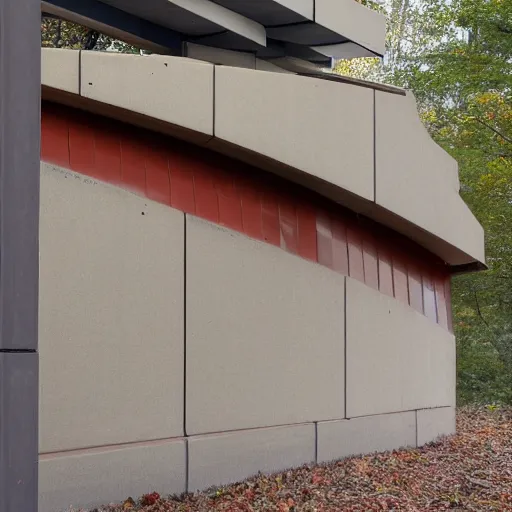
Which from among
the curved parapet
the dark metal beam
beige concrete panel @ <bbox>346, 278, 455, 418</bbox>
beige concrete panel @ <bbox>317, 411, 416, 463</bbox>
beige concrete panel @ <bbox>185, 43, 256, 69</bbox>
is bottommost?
beige concrete panel @ <bbox>317, 411, 416, 463</bbox>

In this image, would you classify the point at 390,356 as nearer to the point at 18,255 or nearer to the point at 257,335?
the point at 257,335

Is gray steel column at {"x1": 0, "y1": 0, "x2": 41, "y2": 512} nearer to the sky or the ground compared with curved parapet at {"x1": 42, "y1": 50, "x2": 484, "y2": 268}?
nearer to the ground

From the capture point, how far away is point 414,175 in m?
7.44

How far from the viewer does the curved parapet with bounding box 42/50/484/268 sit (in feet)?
17.0

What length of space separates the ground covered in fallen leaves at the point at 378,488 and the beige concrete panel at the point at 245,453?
0.09 metres

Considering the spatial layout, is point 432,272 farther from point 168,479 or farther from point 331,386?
point 168,479

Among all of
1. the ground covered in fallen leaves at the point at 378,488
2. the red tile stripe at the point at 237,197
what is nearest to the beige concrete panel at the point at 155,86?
the red tile stripe at the point at 237,197

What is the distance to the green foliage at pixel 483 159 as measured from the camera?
12977mm

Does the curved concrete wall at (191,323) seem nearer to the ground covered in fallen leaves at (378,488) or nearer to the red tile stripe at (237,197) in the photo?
the red tile stripe at (237,197)

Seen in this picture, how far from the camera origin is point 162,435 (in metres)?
5.40

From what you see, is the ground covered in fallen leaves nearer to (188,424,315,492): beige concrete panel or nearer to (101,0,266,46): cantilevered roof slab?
(188,424,315,492): beige concrete panel

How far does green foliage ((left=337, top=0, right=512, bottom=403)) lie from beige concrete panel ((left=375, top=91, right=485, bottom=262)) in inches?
185

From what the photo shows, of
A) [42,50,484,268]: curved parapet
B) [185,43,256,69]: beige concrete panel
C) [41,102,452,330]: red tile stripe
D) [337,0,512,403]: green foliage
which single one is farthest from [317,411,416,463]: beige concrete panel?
[337,0,512,403]: green foliage

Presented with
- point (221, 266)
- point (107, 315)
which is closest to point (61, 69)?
point (107, 315)
